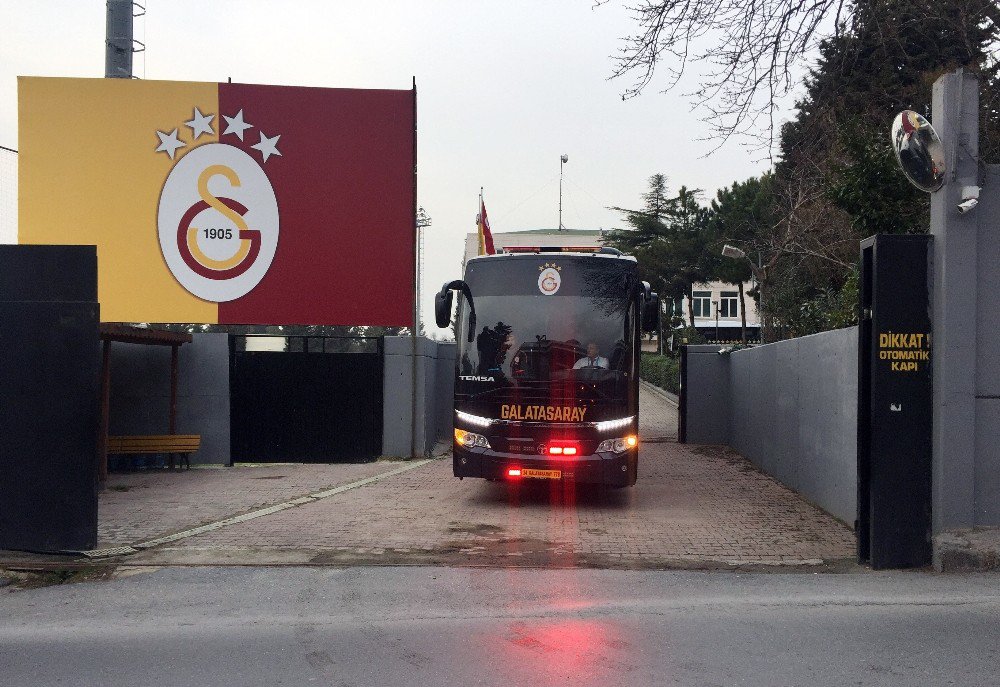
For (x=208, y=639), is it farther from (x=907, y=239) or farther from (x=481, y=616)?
(x=907, y=239)

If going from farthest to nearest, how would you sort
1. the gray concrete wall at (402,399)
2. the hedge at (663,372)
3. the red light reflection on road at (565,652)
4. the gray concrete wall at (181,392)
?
the hedge at (663,372)
the gray concrete wall at (402,399)
the gray concrete wall at (181,392)
the red light reflection on road at (565,652)

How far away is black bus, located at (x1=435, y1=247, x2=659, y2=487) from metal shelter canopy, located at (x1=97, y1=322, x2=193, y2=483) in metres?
5.09

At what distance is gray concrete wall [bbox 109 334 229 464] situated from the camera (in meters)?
17.5

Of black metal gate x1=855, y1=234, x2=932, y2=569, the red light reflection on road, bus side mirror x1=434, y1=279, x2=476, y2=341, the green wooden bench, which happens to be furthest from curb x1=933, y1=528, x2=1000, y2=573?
the green wooden bench

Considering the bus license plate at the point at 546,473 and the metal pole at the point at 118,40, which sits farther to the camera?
the metal pole at the point at 118,40

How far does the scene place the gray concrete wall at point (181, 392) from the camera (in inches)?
687

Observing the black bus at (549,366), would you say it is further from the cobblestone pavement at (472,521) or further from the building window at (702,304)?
the building window at (702,304)

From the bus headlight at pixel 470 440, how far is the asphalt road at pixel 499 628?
3528mm

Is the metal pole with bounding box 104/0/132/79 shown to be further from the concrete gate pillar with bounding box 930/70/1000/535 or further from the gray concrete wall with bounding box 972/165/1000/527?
the gray concrete wall with bounding box 972/165/1000/527

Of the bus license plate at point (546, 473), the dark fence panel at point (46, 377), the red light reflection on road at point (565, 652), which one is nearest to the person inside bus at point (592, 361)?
the bus license plate at point (546, 473)

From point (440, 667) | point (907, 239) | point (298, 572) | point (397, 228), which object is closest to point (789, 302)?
point (397, 228)

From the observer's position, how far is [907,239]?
816cm

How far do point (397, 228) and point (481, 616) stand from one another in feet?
43.3

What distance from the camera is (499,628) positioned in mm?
6328
